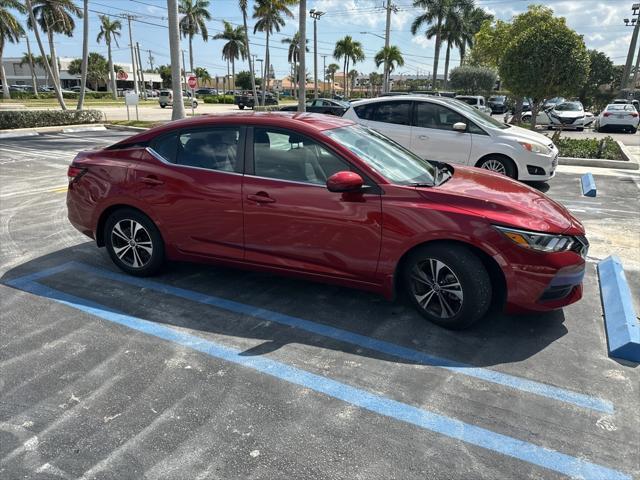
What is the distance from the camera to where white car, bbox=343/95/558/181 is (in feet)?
27.8

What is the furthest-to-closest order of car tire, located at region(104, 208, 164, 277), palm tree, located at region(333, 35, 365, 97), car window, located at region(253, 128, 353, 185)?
palm tree, located at region(333, 35, 365, 97)
car tire, located at region(104, 208, 164, 277)
car window, located at region(253, 128, 353, 185)

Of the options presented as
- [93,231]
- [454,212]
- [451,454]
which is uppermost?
[454,212]

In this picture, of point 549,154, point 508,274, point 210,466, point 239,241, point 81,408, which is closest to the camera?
point 210,466

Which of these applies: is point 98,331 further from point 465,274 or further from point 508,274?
point 508,274

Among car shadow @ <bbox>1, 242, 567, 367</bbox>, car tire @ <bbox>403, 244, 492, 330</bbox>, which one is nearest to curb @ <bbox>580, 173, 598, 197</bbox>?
car shadow @ <bbox>1, 242, 567, 367</bbox>

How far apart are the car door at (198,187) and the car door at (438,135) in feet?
17.9

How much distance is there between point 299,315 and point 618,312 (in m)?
2.61

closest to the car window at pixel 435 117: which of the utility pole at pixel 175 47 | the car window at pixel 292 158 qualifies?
the car window at pixel 292 158

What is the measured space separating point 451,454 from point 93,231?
→ 12.8ft

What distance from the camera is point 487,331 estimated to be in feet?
12.2

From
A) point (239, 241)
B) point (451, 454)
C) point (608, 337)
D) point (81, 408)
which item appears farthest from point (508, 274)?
point (81, 408)

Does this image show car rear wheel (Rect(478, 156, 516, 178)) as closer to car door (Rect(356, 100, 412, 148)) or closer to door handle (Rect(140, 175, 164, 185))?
car door (Rect(356, 100, 412, 148))

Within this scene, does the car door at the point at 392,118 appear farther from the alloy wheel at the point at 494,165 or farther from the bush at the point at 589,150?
the bush at the point at 589,150

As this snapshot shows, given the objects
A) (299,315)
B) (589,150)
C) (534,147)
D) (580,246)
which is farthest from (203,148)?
(589,150)
